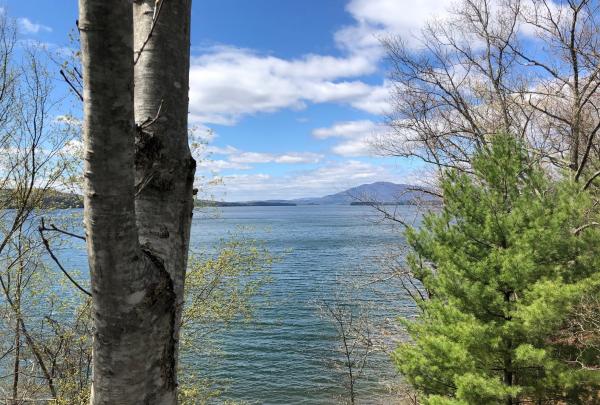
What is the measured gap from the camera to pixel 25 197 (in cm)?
1079

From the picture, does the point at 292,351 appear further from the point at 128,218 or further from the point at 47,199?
the point at 128,218

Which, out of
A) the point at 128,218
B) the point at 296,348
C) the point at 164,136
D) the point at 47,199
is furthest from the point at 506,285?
the point at 296,348

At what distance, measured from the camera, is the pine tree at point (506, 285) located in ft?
25.0

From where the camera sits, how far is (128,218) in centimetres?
136

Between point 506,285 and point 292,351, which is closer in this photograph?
point 506,285

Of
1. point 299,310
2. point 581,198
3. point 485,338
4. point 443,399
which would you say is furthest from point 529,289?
point 299,310

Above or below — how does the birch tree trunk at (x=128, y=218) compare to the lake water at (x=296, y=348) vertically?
above

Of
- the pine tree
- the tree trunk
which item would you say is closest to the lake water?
the pine tree

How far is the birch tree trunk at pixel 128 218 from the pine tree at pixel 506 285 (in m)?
7.10

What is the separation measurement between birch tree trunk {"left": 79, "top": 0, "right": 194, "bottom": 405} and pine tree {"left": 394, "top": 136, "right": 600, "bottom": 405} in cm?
710

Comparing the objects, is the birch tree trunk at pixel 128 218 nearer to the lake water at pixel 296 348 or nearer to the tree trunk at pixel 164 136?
the tree trunk at pixel 164 136

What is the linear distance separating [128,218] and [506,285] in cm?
818

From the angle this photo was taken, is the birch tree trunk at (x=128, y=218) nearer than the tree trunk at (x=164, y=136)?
Yes

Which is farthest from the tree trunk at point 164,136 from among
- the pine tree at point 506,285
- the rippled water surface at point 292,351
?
the rippled water surface at point 292,351
